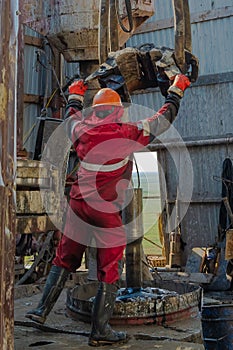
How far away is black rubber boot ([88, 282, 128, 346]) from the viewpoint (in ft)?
9.45

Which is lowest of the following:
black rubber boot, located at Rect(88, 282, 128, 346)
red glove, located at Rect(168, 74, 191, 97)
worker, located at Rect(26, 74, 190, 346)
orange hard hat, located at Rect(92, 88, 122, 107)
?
black rubber boot, located at Rect(88, 282, 128, 346)

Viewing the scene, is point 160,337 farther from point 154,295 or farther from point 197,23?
point 197,23

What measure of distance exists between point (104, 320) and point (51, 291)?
47 centimetres

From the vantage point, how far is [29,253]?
753 cm

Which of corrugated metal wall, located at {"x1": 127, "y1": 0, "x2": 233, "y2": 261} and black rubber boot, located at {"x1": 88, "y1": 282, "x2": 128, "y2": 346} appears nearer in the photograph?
black rubber boot, located at {"x1": 88, "y1": 282, "x2": 128, "y2": 346}

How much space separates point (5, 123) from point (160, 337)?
1.99m

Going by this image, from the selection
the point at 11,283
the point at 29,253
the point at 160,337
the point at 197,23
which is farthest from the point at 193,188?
the point at 11,283

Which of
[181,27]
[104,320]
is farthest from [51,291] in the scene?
[181,27]

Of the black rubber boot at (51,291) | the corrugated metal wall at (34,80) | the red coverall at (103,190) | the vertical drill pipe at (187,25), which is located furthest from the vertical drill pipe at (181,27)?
the corrugated metal wall at (34,80)

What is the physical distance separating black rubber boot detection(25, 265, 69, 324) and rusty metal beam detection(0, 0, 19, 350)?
60.7 inches

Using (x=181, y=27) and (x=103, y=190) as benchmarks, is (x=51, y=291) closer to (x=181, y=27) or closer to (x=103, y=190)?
(x=103, y=190)

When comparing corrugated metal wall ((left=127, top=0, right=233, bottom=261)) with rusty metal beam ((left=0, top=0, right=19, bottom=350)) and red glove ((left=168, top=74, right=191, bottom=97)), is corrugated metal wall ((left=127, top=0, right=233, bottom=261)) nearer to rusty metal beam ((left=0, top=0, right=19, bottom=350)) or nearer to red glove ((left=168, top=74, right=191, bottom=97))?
red glove ((left=168, top=74, right=191, bottom=97))

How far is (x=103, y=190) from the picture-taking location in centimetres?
308

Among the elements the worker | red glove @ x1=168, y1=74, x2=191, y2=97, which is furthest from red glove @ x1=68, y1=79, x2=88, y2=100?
red glove @ x1=168, y1=74, x2=191, y2=97
